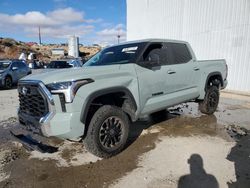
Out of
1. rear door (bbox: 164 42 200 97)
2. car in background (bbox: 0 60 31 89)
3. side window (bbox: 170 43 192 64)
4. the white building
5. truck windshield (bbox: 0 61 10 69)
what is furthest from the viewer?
truck windshield (bbox: 0 61 10 69)

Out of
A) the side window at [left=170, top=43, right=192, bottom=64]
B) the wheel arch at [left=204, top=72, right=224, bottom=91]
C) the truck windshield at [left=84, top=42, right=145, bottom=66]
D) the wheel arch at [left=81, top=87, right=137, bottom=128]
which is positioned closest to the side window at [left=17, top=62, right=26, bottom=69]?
the truck windshield at [left=84, top=42, right=145, bottom=66]

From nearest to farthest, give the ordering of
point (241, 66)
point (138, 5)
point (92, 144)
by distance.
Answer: point (92, 144), point (241, 66), point (138, 5)

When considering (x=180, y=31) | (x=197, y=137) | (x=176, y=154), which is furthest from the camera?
(x=180, y=31)

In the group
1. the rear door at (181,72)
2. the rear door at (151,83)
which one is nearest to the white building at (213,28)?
the rear door at (181,72)

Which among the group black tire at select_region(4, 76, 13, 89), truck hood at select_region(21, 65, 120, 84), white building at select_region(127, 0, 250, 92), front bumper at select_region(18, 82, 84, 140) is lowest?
black tire at select_region(4, 76, 13, 89)

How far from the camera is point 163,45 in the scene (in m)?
5.78

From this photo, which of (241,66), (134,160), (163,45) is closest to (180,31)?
(241,66)

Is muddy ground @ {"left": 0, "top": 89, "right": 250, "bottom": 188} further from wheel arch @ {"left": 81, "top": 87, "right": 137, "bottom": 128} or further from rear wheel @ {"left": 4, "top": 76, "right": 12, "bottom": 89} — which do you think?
rear wheel @ {"left": 4, "top": 76, "right": 12, "bottom": 89}

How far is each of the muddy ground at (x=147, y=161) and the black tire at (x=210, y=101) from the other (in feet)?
3.14

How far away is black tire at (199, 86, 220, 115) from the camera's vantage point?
701 centimetres

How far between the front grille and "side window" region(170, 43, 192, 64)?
3184mm

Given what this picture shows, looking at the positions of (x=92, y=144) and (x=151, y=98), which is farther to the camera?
(x=151, y=98)

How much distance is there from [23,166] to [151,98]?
2.56 metres

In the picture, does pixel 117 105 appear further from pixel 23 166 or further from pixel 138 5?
pixel 138 5
